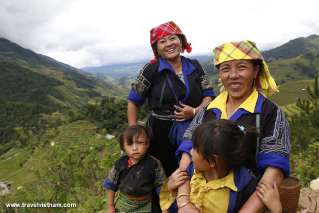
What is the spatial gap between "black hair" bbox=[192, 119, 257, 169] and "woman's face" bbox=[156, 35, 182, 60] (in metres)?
1.39

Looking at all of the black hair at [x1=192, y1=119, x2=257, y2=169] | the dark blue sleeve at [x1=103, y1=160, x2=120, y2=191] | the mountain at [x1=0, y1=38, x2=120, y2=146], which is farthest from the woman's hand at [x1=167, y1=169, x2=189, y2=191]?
the mountain at [x1=0, y1=38, x2=120, y2=146]

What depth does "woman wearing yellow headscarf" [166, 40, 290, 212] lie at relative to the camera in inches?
91.4

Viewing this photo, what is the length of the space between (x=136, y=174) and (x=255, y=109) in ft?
4.70

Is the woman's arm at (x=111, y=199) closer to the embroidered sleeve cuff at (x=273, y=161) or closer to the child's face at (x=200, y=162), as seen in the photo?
the child's face at (x=200, y=162)

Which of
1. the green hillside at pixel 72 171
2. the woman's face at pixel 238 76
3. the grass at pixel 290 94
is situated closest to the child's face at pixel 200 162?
the woman's face at pixel 238 76

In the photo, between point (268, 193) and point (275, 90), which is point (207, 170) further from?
point (275, 90)

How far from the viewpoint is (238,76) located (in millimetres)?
2426

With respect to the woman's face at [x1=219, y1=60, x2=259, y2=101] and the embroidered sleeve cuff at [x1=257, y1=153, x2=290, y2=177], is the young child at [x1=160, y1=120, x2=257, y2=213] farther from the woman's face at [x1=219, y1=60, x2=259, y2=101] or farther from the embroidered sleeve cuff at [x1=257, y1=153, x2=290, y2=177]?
the woman's face at [x1=219, y1=60, x2=259, y2=101]

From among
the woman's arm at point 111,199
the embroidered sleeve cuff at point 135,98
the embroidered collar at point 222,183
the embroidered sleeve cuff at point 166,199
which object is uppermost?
the embroidered sleeve cuff at point 135,98

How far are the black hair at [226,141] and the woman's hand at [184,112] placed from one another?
1108mm

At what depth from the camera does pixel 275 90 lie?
2.62 meters

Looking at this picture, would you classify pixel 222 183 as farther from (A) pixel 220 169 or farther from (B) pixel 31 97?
(B) pixel 31 97

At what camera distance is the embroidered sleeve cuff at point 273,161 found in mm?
2301

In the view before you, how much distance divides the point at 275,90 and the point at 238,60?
416mm
